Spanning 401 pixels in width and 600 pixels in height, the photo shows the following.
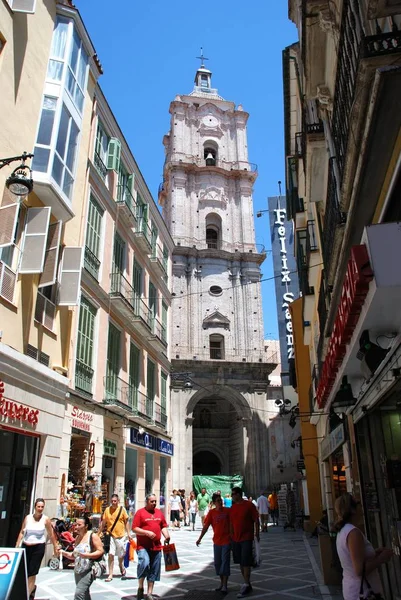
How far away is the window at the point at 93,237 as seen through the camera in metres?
14.8

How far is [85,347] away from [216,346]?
20.7 m

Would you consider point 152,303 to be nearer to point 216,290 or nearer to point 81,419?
point 81,419

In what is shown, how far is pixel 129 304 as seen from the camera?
56.4 feet

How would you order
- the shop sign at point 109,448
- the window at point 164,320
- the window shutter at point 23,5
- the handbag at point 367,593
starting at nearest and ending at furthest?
the handbag at point 367,593, the window shutter at point 23,5, the shop sign at point 109,448, the window at point 164,320

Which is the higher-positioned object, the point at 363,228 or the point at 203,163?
the point at 203,163

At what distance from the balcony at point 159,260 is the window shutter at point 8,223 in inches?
475

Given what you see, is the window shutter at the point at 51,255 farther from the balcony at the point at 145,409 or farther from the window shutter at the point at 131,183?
the window shutter at the point at 131,183

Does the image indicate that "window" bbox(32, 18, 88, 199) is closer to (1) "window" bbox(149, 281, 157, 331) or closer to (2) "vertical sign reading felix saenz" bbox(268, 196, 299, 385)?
(1) "window" bbox(149, 281, 157, 331)

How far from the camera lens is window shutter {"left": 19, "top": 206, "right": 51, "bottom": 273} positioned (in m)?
9.61

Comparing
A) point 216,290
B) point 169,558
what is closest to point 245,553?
point 169,558

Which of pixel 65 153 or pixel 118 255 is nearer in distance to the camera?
pixel 65 153

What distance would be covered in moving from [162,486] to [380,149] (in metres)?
20.7

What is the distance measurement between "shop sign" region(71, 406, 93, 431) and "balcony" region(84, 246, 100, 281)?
4.04 meters

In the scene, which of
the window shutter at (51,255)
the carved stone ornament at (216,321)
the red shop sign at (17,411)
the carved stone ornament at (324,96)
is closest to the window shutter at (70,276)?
the window shutter at (51,255)
